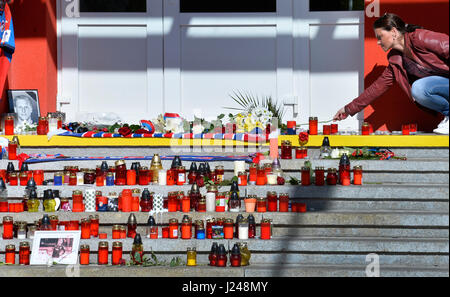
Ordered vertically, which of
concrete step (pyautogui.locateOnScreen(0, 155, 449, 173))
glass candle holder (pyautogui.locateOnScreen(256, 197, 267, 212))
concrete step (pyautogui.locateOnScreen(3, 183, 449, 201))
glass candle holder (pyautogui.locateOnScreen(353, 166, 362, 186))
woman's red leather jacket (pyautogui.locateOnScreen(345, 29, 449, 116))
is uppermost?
woman's red leather jacket (pyautogui.locateOnScreen(345, 29, 449, 116))

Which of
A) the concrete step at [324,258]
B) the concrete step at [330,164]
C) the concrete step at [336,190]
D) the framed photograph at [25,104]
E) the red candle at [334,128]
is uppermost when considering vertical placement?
the framed photograph at [25,104]

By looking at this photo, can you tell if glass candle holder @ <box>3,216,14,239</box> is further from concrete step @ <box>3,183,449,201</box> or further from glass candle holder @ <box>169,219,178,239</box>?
glass candle holder @ <box>169,219,178,239</box>

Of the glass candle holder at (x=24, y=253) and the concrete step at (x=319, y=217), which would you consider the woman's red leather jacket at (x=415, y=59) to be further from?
the glass candle holder at (x=24, y=253)

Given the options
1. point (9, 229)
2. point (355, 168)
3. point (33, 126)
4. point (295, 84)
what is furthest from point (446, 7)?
point (9, 229)

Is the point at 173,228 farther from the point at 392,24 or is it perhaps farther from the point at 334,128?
the point at 392,24

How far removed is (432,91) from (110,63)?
3.31 metres

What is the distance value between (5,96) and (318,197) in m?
3.47

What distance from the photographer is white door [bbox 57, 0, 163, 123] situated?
880cm

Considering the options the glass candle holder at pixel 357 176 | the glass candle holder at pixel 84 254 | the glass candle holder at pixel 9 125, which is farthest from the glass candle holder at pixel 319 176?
the glass candle holder at pixel 9 125

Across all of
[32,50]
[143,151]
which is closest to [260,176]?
[143,151]

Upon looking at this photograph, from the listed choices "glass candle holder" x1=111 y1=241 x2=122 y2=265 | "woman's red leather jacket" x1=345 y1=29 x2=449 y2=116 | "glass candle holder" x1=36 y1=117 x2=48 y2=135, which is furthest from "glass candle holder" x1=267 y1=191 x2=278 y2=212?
"glass candle holder" x1=36 y1=117 x2=48 y2=135

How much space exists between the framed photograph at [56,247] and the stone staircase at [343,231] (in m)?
0.11

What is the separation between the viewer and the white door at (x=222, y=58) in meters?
8.77

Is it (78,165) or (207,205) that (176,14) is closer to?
(78,165)
